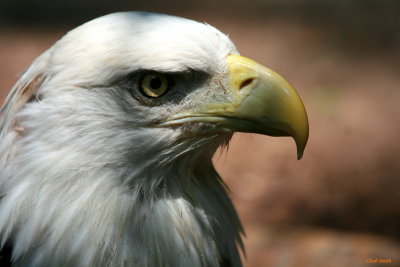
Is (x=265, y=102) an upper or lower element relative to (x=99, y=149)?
upper

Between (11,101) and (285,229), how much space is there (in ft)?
7.23

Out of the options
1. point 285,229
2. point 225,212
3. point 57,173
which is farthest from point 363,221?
point 57,173

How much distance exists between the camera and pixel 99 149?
1833 mm

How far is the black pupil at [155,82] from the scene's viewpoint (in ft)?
5.98

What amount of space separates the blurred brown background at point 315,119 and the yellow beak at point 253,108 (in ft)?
2.90

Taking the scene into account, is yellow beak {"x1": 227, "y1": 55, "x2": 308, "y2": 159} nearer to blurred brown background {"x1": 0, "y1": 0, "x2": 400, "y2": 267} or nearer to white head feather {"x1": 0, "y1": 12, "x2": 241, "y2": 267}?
white head feather {"x1": 0, "y1": 12, "x2": 241, "y2": 267}

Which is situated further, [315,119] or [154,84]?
[315,119]

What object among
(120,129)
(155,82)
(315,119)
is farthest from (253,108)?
(315,119)

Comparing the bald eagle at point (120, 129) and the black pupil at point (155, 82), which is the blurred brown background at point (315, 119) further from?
the black pupil at point (155, 82)

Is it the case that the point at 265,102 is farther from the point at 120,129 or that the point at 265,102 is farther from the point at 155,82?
the point at 120,129

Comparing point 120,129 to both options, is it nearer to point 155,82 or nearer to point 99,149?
point 99,149

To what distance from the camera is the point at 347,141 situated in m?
5.30

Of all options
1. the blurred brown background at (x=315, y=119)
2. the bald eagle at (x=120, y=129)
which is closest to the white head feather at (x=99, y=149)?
the bald eagle at (x=120, y=129)

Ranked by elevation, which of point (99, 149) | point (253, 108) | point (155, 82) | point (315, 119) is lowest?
point (315, 119)
